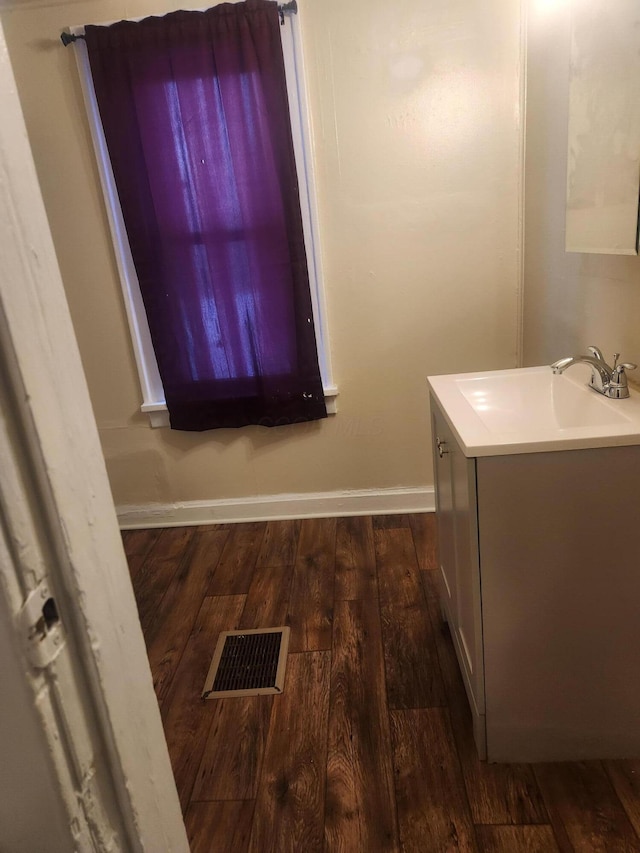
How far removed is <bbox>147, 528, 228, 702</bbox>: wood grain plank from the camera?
2055 millimetres

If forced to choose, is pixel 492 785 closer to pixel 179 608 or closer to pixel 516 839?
pixel 516 839

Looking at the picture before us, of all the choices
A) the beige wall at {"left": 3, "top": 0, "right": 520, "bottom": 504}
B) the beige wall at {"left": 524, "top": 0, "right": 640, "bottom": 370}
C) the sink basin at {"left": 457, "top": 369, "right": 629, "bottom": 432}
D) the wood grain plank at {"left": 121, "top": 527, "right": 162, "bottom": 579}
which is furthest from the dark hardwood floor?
the beige wall at {"left": 524, "top": 0, "right": 640, "bottom": 370}

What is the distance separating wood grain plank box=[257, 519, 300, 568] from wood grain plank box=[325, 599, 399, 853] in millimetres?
528

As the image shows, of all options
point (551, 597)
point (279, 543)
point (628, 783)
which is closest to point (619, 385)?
point (551, 597)

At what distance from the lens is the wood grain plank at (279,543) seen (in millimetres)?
2658

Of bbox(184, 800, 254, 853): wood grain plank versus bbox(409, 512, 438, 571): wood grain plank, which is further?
bbox(409, 512, 438, 571): wood grain plank

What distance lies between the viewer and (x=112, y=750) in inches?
21.1

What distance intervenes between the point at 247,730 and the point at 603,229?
5.72ft

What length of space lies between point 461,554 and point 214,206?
1.84 meters

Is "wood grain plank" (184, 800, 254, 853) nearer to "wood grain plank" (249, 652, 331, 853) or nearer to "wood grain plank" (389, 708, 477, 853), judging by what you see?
"wood grain plank" (249, 652, 331, 853)

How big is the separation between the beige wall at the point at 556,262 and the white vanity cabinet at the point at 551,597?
0.49m

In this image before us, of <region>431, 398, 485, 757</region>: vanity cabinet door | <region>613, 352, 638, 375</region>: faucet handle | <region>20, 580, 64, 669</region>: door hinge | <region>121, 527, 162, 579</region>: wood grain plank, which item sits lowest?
<region>121, 527, 162, 579</region>: wood grain plank

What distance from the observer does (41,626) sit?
476 mm

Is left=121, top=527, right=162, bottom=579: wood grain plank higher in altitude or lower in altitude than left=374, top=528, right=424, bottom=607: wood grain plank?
lower
